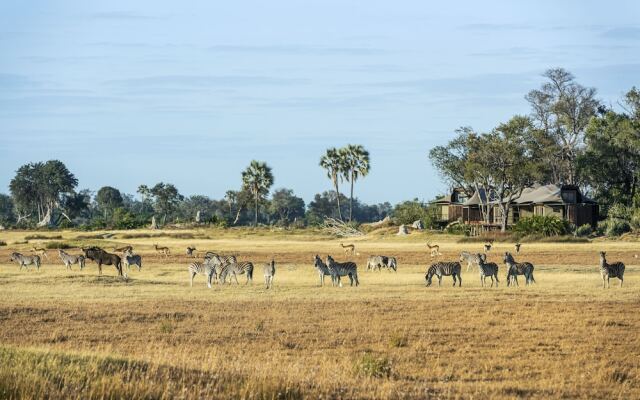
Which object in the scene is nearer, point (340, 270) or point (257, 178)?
point (340, 270)

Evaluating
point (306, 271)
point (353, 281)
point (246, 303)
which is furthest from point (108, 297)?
point (306, 271)

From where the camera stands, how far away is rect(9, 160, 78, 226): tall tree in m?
154

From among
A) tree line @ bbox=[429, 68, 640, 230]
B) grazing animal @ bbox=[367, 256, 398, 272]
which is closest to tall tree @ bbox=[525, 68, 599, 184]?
tree line @ bbox=[429, 68, 640, 230]

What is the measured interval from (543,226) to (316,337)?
59.3 m

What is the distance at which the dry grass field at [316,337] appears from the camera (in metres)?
14.9

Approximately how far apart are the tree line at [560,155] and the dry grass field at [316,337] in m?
47.5

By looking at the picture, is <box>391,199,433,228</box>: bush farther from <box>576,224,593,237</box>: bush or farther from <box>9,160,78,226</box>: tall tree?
<box>9,160,78,226</box>: tall tree

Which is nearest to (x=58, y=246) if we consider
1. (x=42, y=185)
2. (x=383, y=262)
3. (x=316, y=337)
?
(x=383, y=262)

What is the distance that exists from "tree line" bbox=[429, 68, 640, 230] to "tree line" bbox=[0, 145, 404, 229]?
36.6 feet

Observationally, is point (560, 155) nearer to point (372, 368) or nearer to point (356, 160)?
point (356, 160)

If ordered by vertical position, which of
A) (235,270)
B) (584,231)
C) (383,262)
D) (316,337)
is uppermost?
(584,231)

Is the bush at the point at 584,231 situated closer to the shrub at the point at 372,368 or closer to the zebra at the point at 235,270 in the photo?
the zebra at the point at 235,270

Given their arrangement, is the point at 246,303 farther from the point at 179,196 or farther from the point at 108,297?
the point at 179,196

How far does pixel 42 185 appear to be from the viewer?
154750 millimetres
